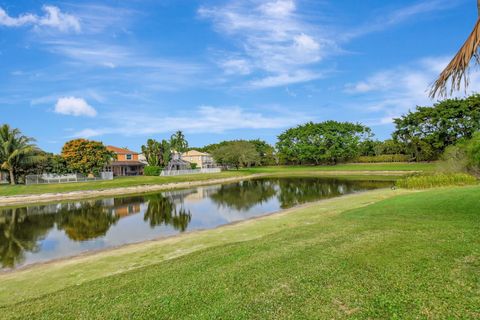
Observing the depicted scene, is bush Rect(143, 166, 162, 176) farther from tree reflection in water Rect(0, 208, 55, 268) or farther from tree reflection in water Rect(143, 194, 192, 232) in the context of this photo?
tree reflection in water Rect(0, 208, 55, 268)

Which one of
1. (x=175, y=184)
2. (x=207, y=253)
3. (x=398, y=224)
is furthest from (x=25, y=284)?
(x=175, y=184)

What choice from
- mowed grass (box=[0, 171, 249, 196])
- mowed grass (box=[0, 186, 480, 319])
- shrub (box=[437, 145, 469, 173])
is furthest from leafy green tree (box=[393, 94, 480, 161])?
mowed grass (box=[0, 186, 480, 319])

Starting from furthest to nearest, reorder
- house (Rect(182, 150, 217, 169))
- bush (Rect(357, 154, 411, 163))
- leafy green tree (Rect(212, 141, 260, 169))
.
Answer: house (Rect(182, 150, 217, 169))
leafy green tree (Rect(212, 141, 260, 169))
bush (Rect(357, 154, 411, 163))

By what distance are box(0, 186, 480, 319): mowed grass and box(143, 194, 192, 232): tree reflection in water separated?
9.41 meters

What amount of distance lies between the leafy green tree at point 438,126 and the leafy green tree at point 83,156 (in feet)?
205

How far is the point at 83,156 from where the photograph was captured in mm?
43875

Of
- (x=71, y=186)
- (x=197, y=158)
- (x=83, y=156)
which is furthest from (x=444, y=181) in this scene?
(x=197, y=158)

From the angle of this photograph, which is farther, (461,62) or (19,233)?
(19,233)

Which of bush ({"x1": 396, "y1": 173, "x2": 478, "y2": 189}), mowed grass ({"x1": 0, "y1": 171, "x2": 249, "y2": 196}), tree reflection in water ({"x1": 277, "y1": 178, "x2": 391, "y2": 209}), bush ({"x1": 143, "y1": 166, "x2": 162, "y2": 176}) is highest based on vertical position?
bush ({"x1": 143, "y1": 166, "x2": 162, "y2": 176})

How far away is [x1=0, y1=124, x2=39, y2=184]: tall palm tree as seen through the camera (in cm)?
3897

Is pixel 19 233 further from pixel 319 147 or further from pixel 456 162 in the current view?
pixel 319 147

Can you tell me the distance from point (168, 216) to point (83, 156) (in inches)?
1147

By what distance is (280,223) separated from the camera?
13633mm

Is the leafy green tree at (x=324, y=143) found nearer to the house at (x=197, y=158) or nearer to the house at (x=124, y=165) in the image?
the house at (x=197, y=158)
